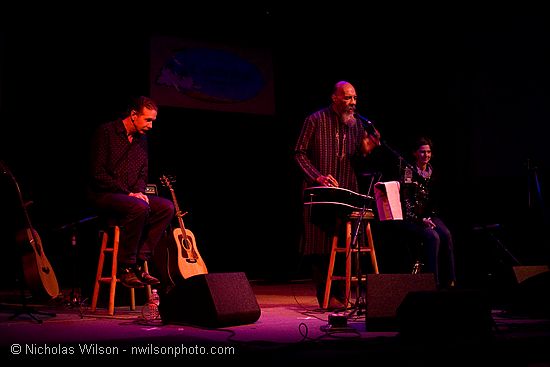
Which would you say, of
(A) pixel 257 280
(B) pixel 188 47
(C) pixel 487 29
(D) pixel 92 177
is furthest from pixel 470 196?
(D) pixel 92 177

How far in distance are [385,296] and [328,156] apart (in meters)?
1.89

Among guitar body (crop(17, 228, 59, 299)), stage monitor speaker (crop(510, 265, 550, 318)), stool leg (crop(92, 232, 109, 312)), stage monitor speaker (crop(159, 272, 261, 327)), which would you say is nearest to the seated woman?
stage monitor speaker (crop(510, 265, 550, 318))

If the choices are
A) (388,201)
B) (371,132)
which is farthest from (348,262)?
(371,132)

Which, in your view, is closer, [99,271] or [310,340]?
[310,340]

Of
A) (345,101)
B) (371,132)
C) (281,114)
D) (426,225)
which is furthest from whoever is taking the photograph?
(281,114)

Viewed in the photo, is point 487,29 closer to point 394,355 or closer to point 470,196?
point 470,196

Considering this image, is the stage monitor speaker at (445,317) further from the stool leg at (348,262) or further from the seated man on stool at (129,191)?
the seated man on stool at (129,191)

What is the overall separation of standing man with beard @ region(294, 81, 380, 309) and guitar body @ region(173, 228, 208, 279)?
106cm

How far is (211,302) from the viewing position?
4.18 metres

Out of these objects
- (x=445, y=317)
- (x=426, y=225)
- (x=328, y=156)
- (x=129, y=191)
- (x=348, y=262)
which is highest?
(x=328, y=156)

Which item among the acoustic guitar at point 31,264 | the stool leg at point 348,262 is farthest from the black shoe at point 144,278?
the stool leg at point 348,262

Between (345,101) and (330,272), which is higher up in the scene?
(345,101)

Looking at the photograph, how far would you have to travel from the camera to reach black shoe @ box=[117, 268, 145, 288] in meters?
5.20

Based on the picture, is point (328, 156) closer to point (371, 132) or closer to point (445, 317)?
point (371, 132)
